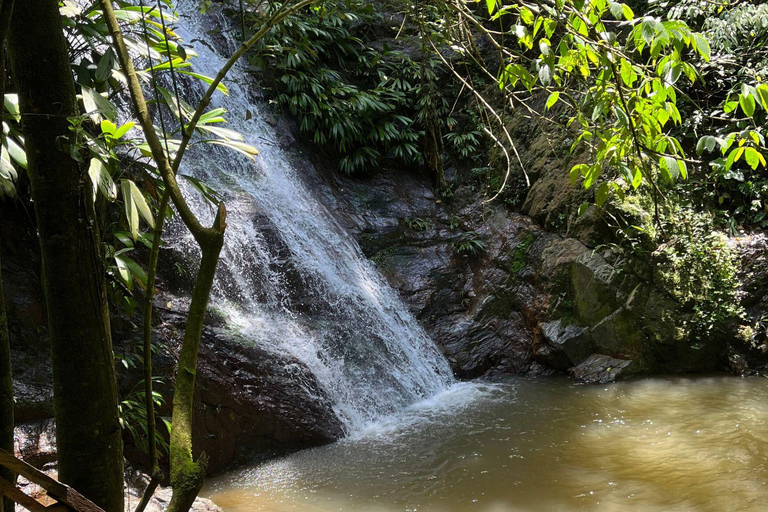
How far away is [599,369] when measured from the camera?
5594mm

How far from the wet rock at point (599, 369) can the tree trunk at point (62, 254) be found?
5.23 meters

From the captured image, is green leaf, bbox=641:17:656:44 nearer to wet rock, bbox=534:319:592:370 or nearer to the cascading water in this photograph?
the cascading water

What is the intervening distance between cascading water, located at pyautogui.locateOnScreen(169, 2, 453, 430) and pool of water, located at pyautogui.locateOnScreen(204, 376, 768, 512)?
0.41 meters

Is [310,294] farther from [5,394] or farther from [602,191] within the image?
[5,394]

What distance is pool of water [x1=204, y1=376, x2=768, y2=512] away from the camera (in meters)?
3.33

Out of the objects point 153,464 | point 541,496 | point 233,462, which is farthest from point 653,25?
point 233,462

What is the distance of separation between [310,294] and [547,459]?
8.75ft

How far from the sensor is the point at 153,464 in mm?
1163

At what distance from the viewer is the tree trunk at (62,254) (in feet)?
3.43

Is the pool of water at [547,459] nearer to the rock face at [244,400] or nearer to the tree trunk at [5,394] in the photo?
the rock face at [244,400]

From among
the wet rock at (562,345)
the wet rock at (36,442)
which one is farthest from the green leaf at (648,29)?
the wet rock at (562,345)

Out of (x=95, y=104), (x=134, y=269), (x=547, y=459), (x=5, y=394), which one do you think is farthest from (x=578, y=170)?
(x=547, y=459)

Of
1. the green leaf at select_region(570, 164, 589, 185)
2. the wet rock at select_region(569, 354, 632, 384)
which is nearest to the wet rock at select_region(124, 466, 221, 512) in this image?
the green leaf at select_region(570, 164, 589, 185)

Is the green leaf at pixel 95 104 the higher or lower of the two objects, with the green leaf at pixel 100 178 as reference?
higher
